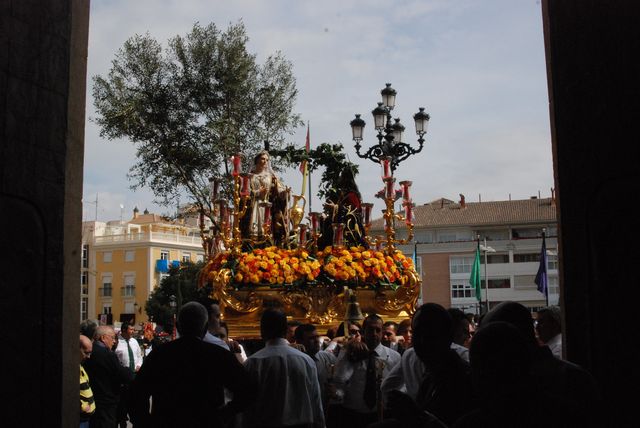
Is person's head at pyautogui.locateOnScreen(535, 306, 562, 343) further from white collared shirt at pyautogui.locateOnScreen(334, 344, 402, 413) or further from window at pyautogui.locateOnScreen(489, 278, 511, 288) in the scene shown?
window at pyautogui.locateOnScreen(489, 278, 511, 288)

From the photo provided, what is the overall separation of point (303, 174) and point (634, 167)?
10845mm

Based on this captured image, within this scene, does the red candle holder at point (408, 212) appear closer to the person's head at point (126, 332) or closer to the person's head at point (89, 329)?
the person's head at point (126, 332)

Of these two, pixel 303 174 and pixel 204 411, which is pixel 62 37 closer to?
pixel 204 411

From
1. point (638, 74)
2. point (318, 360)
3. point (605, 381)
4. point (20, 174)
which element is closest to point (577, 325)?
point (605, 381)

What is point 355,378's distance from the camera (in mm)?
6508

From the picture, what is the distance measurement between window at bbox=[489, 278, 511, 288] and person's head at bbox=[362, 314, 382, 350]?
57.7 m

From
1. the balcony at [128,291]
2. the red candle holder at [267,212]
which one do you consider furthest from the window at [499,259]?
the red candle holder at [267,212]

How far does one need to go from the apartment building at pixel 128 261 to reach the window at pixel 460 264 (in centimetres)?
2266

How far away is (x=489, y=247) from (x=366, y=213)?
Result: 48025 millimetres

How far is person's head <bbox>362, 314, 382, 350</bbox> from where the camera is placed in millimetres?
6374

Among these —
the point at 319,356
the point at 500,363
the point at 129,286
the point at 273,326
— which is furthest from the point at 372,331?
the point at 129,286

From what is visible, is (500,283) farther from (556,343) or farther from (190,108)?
(556,343)

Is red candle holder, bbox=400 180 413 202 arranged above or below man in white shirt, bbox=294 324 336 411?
above

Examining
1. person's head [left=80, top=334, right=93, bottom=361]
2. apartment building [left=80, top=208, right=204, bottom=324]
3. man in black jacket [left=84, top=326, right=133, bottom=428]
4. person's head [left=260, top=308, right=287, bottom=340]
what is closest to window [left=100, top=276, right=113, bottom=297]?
apartment building [left=80, top=208, right=204, bottom=324]
